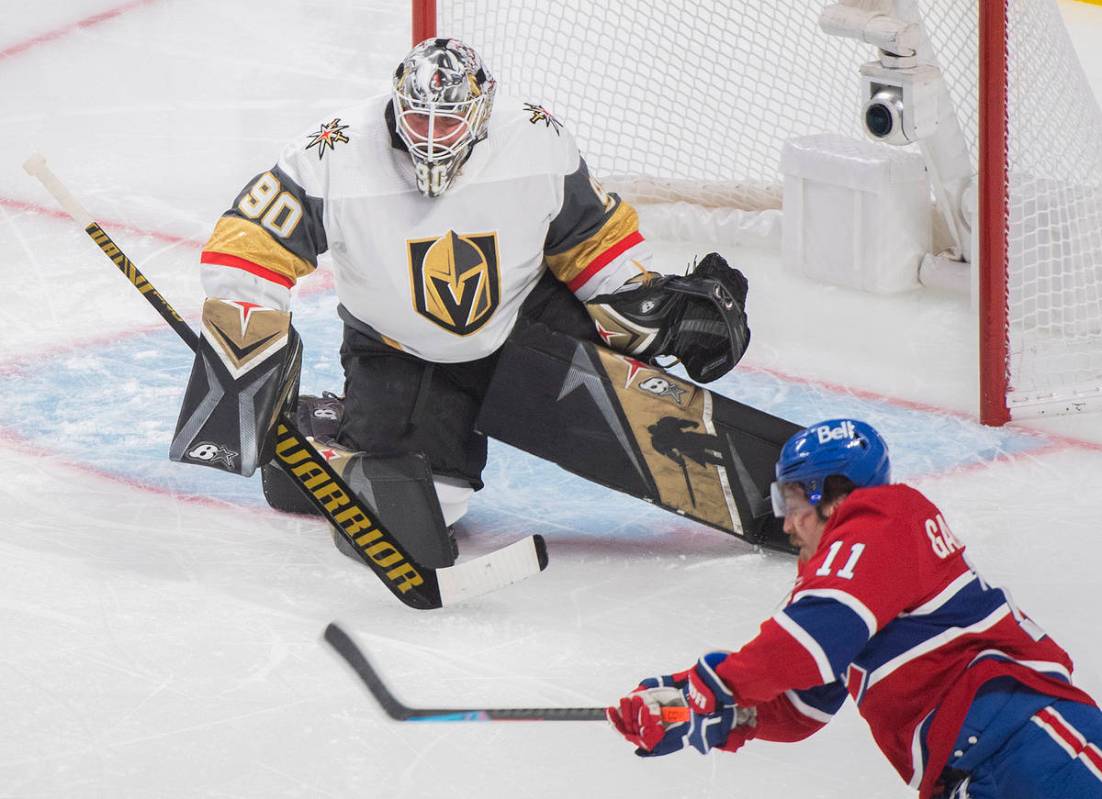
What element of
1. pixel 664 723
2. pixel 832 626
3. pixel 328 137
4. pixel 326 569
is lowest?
pixel 326 569

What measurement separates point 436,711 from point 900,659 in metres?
0.79

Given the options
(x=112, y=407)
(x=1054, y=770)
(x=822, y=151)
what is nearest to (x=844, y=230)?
(x=822, y=151)

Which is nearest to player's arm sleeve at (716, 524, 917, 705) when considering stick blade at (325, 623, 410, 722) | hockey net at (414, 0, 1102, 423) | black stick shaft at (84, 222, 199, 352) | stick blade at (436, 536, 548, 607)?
stick blade at (325, 623, 410, 722)

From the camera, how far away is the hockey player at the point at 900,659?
2.08 m

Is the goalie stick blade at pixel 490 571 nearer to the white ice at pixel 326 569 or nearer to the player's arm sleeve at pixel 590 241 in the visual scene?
the white ice at pixel 326 569

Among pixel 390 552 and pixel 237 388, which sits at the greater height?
pixel 237 388

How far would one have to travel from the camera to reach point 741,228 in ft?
16.2

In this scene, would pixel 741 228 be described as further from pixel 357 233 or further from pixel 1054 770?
pixel 1054 770

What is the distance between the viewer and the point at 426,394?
351 centimetres

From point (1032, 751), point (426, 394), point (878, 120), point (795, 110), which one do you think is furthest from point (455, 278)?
point (795, 110)

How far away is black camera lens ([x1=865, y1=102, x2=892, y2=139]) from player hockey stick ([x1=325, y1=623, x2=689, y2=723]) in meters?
1.69

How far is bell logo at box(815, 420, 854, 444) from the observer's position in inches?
87.4

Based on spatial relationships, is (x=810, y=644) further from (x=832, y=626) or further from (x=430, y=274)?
(x=430, y=274)

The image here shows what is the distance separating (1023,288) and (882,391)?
39 cm
